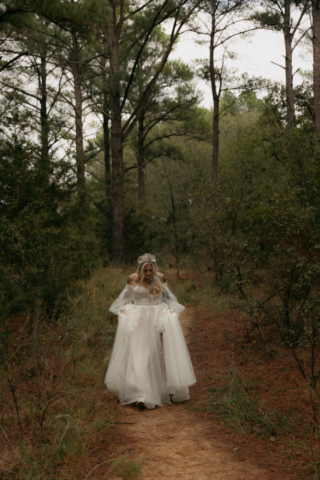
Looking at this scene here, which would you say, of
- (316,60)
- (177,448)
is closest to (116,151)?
(316,60)

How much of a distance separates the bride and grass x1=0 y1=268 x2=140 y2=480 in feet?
1.09

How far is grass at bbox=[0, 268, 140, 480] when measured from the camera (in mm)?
3611

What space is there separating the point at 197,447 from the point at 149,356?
1.53 m

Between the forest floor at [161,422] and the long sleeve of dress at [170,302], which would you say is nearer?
the forest floor at [161,422]

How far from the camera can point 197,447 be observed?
425 centimetres

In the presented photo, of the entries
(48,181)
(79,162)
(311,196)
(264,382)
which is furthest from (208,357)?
(79,162)

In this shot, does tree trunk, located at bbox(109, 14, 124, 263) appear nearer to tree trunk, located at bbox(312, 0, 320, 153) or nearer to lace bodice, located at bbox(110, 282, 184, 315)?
tree trunk, located at bbox(312, 0, 320, 153)

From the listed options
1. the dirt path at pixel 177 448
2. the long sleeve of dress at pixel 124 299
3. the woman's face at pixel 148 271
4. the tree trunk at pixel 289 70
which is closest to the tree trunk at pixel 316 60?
the tree trunk at pixel 289 70

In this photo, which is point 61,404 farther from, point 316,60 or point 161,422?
point 316,60

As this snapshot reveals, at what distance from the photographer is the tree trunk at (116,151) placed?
46.1 feet

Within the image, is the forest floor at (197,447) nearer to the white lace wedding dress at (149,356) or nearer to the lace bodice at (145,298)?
the white lace wedding dress at (149,356)

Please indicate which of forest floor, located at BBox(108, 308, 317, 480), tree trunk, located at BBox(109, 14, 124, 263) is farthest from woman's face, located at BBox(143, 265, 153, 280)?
tree trunk, located at BBox(109, 14, 124, 263)

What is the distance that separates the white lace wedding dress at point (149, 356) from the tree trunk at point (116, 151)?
8.60 meters

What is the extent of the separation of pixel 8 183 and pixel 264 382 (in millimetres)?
5791
